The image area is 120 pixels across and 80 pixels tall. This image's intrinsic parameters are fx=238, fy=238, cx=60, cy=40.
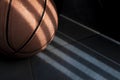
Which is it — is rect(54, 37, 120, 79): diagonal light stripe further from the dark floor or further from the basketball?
the basketball

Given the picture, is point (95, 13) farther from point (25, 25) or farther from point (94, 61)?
point (25, 25)

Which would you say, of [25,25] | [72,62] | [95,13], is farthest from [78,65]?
[95,13]

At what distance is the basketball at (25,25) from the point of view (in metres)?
1.20

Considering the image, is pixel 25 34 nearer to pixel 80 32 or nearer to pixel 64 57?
pixel 64 57

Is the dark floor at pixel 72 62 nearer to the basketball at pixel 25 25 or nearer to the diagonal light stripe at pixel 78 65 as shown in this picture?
the diagonal light stripe at pixel 78 65

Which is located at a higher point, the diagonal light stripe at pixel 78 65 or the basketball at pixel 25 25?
the basketball at pixel 25 25

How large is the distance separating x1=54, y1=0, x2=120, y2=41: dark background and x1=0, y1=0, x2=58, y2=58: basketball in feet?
1.80

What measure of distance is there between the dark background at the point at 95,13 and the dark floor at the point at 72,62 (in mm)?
111

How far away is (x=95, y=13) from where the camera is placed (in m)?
1.94

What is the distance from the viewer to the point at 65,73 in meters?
1.40

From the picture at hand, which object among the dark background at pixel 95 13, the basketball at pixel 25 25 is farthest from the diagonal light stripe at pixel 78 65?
the dark background at pixel 95 13

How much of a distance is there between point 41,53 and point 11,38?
338 mm

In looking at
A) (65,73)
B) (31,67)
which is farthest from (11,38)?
(65,73)

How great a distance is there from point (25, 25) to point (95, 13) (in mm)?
864
